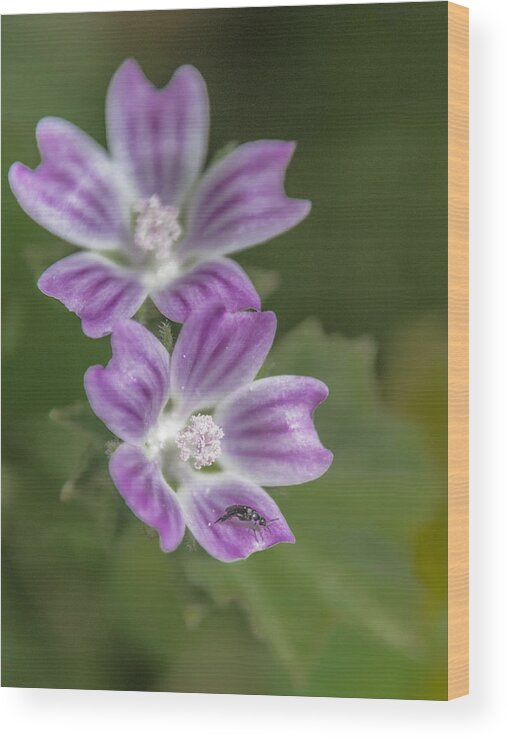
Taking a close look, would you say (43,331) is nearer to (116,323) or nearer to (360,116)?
(116,323)

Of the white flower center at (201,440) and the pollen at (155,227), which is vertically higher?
the pollen at (155,227)

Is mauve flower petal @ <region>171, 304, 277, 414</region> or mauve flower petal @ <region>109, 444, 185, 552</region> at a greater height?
mauve flower petal @ <region>171, 304, 277, 414</region>

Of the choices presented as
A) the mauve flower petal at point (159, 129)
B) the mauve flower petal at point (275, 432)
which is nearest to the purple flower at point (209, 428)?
the mauve flower petal at point (275, 432)

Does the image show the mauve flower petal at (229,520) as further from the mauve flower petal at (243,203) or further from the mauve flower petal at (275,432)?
the mauve flower petal at (243,203)

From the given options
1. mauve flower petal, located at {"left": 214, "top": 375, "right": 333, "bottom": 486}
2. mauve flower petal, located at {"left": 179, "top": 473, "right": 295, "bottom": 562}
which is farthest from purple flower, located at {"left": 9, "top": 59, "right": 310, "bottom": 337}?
mauve flower petal, located at {"left": 179, "top": 473, "right": 295, "bottom": 562}

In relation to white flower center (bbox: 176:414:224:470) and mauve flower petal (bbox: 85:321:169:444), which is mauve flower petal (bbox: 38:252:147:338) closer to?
mauve flower petal (bbox: 85:321:169:444)

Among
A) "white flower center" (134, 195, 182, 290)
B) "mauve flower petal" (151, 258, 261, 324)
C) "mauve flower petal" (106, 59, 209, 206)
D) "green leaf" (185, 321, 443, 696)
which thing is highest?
"mauve flower petal" (106, 59, 209, 206)
